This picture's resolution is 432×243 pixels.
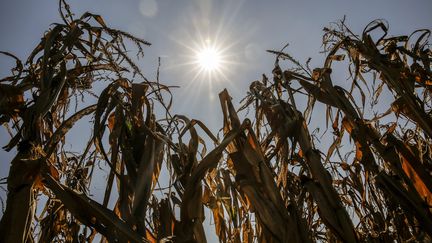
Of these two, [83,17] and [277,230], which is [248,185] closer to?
[277,230]

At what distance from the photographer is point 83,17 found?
4.29 feet

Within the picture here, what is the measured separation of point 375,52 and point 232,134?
2.91 feet

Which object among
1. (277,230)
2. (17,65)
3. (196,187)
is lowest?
(277,230)

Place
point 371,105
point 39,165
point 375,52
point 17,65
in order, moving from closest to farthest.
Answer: point 39,165 < point 17,65 < point 375,52 < point 371,105

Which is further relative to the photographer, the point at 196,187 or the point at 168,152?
the point at 168,152

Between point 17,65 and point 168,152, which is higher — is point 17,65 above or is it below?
above

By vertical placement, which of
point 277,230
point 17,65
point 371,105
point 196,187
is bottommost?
point 277,230

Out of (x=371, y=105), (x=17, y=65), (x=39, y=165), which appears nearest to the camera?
(x=39, y=165)

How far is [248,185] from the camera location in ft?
3.49

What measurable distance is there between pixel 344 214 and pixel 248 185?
11.6 inches

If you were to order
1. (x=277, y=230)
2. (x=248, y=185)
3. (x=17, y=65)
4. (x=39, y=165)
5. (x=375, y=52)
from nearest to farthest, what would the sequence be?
(x=39, y=165) < (x=277, y=230) < (x=248, y=185) < (x=17, y=65) < (x=375, y=52)

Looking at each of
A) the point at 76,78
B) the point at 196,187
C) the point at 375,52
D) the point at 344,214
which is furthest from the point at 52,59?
the point at 375,52

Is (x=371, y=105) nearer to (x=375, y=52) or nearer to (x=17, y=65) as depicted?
(x=375, y=52)

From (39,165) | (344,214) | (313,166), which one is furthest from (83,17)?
(344,214)
